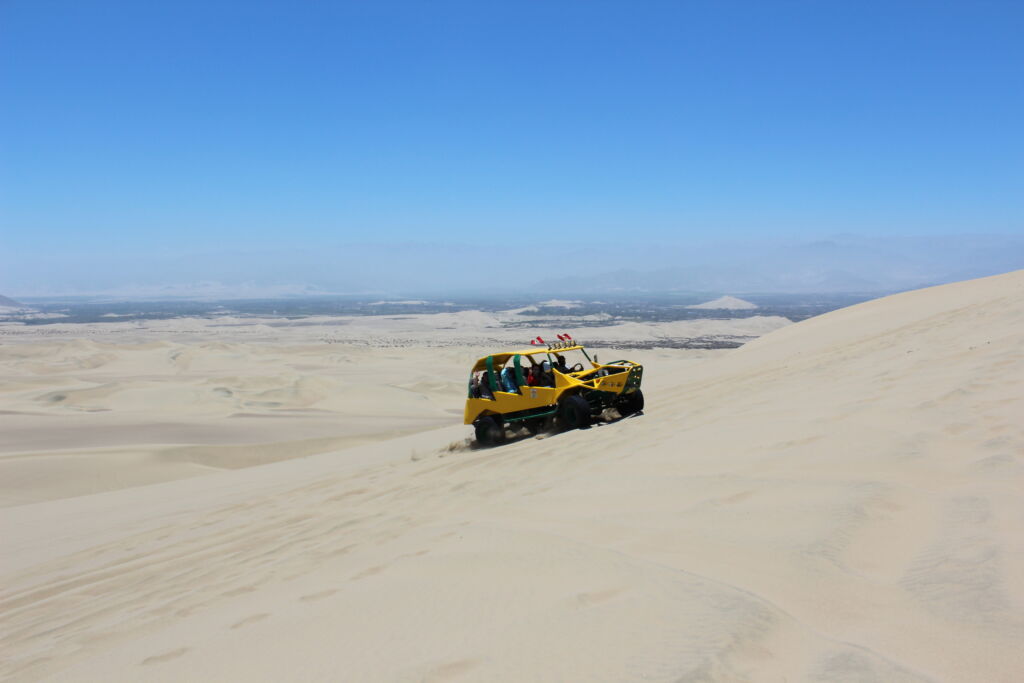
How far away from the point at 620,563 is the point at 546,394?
685 centimetres

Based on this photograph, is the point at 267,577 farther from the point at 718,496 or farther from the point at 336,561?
the point at 718,496

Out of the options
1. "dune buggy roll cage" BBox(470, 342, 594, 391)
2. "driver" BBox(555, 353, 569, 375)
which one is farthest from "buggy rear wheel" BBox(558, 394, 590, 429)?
"dune buggy roll cage" BBox(470, 342, 594, 391)

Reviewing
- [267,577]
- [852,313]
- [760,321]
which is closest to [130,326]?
[760,321]

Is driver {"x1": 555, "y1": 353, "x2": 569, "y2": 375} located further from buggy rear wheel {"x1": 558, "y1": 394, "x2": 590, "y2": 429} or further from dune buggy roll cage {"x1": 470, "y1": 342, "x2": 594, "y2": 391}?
buggy rear wheel {"x1": 558, "y1": 394, "x2": 590, "y2": 429}

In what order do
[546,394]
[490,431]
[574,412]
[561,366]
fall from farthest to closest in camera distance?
[561,366], [490,431], [546,394], [574,412]

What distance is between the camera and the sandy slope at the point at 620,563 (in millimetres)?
2865

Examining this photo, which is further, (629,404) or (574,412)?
(629,404)

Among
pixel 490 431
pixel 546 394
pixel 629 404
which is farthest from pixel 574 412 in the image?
pixel 490 431

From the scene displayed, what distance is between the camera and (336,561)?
5.36 meters

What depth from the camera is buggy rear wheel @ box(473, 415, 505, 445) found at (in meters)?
10.9

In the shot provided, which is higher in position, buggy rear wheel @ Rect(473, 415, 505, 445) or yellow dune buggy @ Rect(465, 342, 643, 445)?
yellow dune buggy @ Rect(465, 342, 643, 445)

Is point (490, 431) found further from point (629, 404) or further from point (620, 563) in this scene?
point (620, 563)

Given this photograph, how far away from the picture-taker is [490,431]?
10898 mm

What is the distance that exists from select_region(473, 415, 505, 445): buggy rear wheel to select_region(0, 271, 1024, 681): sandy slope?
1494mm
